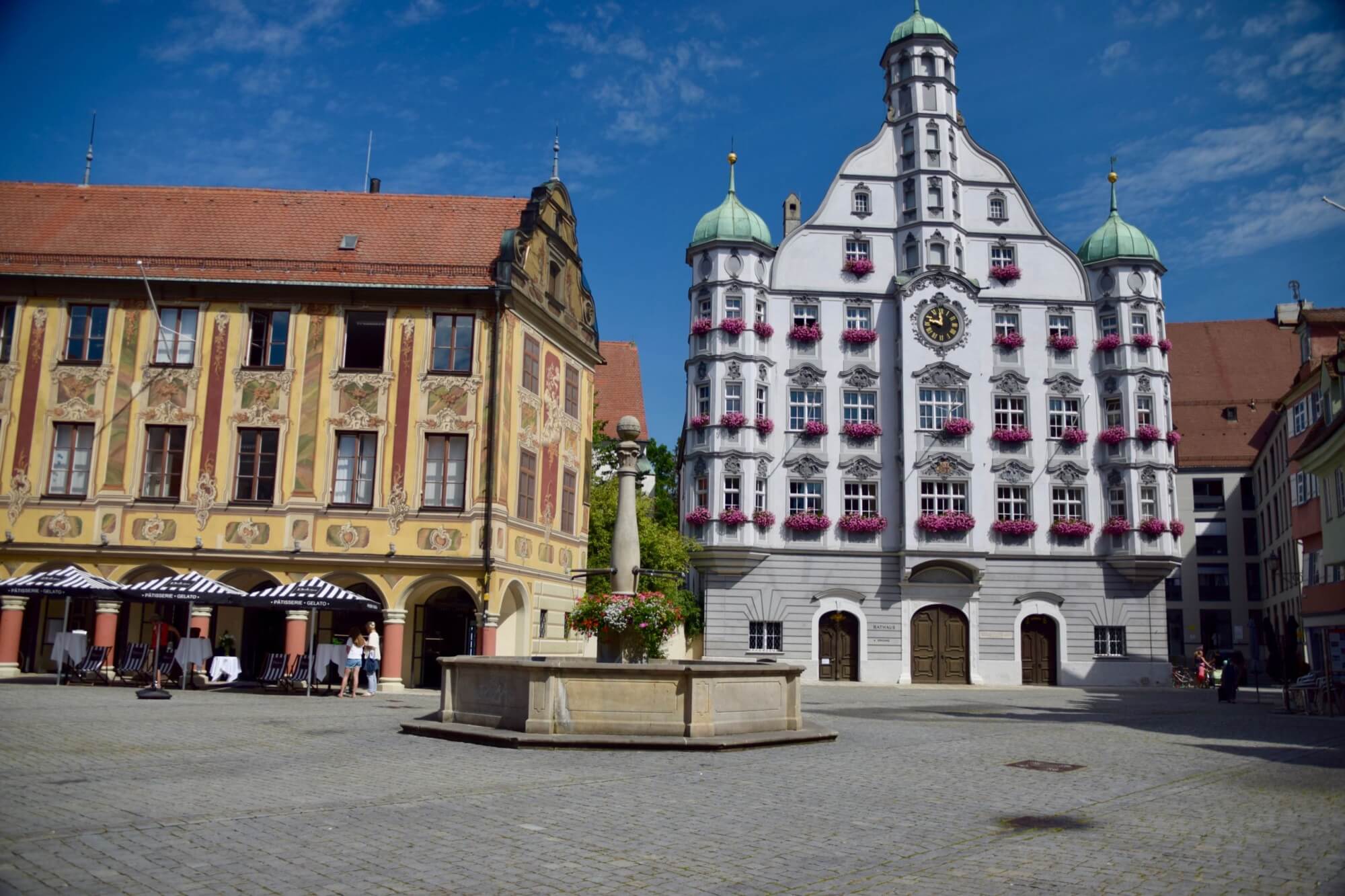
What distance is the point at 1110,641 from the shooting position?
1740 inches

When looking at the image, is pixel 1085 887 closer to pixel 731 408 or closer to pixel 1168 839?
pixel 1168 839

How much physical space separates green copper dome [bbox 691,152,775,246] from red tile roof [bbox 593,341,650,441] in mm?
16190

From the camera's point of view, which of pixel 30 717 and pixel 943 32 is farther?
pixel 943 32

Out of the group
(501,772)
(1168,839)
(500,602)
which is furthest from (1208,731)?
(500,602)

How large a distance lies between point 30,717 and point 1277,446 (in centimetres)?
5170

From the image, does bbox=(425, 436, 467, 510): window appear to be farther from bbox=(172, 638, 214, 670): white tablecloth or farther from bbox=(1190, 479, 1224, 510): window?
bbox=(1190, 479, 1224, 510): window

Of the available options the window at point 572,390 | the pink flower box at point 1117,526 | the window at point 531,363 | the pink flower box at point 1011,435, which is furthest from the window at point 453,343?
the pink flower box at point 1117,526

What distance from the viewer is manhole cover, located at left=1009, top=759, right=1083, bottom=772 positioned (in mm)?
13352

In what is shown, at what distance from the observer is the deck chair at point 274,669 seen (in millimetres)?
26641

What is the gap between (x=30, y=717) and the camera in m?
16.7

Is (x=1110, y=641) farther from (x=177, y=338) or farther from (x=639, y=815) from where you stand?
(x=639, y=815)

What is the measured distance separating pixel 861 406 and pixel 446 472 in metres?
20.9

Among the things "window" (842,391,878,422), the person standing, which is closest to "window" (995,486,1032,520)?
"window" (842,391,878,422)

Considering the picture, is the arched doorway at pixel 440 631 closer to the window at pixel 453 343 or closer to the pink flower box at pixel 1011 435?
the window at pixel 453 343
